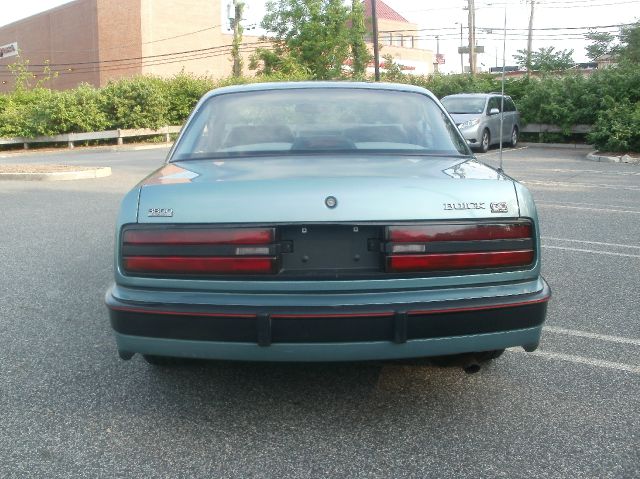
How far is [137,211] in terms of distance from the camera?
309 centimetres

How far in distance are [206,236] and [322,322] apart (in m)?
0.58

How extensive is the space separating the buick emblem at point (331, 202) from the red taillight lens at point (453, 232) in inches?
9.5

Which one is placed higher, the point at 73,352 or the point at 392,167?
the point at 392,167

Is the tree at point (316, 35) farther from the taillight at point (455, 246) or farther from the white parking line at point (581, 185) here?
the taillight at point (455, 246)

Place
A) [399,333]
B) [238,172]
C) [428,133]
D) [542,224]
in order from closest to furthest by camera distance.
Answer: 1. [399,333]
2. [238,172]
3. [428,133]
4. [542,224]

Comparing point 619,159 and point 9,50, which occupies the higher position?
point 9,50

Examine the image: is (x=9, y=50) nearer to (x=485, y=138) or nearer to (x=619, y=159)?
(x=485, y=138)

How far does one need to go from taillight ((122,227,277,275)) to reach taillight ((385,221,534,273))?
1.67 feet

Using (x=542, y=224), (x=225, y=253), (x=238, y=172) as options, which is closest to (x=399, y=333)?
(x=225, y=253)

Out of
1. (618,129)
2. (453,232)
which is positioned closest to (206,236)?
(453,232)

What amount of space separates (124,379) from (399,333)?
163cm

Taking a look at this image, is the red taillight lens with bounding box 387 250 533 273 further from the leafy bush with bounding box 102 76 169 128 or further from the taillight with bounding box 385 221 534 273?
the leafy bush with bounding box 102 76 169 128

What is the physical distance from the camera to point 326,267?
303 centimetres

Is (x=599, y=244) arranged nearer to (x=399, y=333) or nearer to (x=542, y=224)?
(x=542, y=224)
